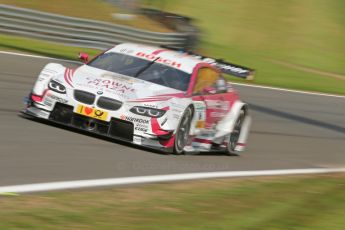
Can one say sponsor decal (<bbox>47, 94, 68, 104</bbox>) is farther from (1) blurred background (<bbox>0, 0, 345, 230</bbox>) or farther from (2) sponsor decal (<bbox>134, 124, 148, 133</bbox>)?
(2) sponsor decal (<bbox>134, 124, 148, 133</bbox>)

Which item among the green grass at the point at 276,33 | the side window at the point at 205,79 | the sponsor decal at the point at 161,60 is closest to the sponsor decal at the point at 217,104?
the side window at the point at 205,79

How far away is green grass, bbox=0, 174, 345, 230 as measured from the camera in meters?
5.90

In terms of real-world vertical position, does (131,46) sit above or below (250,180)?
above

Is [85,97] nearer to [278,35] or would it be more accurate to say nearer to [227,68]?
[227,68]

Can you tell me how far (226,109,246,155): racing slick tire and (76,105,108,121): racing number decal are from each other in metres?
2.62

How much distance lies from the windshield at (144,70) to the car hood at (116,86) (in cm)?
20

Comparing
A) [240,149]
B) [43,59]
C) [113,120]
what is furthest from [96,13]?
[113,120]

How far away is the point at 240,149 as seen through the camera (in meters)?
11.9

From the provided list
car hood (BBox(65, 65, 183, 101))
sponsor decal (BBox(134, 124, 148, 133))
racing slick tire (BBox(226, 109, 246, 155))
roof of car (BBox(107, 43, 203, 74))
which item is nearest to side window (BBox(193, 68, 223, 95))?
roof of car (BBox(107, 43, 203, 74))

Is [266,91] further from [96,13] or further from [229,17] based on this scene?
[229,17]

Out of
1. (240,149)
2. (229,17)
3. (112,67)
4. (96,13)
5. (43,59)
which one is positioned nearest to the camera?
(112,67)

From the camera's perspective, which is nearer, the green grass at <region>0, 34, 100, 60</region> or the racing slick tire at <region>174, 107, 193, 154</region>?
the racing slick tire at <region>174, 107, 193, 154</region>

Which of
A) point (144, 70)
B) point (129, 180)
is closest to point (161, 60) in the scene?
point (144, 70)

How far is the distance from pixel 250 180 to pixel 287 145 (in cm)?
434
